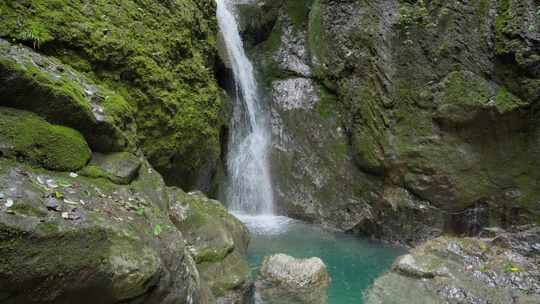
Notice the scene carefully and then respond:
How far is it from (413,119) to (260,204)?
5.40 m

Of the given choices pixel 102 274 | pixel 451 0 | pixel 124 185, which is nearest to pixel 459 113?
pixel 451 0

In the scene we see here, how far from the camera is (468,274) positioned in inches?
277

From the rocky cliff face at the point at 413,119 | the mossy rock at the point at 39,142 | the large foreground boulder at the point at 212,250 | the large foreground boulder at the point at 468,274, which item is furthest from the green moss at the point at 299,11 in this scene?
the mossy rock at the point at 39,142

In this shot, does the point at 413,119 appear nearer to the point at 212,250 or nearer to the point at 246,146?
the point at 246,146

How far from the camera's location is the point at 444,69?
10805 millimetres

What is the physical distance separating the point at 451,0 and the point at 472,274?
7763mm

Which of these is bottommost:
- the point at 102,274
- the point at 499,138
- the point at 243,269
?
the point at 243,269

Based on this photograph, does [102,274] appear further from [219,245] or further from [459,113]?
[459,113]

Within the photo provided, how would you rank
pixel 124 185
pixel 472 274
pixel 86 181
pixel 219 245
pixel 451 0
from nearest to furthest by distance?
pixel 86 181 < pixel 124 185 < pixel 219 245 < pixel 472 274 < pixel 451 0

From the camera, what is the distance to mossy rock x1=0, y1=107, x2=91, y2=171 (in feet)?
11.5

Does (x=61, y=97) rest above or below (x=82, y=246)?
above

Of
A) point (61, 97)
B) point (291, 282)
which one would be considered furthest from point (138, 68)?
point (291, 282)

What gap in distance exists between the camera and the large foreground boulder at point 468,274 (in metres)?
6.41

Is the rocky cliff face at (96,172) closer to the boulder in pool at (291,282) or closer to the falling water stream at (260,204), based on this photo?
the boulder in pool at (291,282)
